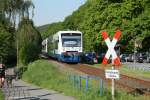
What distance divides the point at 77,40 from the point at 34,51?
Answer: 222 inches

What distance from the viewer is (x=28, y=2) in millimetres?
86562

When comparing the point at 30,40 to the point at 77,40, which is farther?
the point at 30,40

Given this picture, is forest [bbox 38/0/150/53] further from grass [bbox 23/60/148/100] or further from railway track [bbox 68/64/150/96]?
grass [bbox 23/60/148/100]

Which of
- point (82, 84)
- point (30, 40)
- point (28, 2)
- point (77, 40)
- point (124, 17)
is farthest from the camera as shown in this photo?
point (28, 2)

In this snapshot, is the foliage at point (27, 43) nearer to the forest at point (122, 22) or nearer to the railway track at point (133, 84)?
the forest at point (122, 22)

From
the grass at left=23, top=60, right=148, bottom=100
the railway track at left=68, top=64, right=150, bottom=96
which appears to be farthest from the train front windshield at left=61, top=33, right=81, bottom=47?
the grass at left=23, top=60, right=148, bottom=100

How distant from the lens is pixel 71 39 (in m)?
55.7

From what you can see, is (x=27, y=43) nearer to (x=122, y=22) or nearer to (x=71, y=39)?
(x=71, y=39)

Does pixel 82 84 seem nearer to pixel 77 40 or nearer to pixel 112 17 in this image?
pixel 77 40

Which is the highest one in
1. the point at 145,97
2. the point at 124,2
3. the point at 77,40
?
the point at 124,2

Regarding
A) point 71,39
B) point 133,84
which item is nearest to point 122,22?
point 71,39

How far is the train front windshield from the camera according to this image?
55.7 m

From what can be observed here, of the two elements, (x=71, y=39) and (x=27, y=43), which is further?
(x=27, y=43)

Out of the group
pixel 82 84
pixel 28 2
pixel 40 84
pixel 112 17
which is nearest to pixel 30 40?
pixel 112 17
